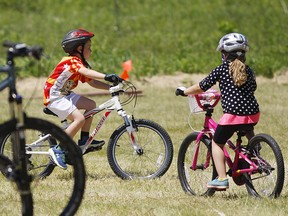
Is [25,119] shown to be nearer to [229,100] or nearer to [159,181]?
[229,100]

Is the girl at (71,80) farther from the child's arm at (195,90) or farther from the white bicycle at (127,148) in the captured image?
the child's arm at (195,90)

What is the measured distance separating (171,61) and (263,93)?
4.68m

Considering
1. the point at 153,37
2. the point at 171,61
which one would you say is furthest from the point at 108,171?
the point at 153,37

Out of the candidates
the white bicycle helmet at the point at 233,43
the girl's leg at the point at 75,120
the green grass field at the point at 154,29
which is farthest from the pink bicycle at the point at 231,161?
the green grass field at the point at 154,29

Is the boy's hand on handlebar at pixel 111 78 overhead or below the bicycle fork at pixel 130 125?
overhead

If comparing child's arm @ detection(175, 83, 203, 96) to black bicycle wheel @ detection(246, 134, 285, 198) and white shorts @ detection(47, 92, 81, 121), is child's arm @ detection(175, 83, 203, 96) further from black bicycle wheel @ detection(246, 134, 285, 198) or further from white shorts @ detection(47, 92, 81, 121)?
white shorts @ detection(47, 92, 81, 121)

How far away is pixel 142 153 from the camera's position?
997 cm

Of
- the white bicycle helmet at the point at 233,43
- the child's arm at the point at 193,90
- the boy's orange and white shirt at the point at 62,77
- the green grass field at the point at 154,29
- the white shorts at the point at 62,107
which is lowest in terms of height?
the green grass field at the point at 154,29

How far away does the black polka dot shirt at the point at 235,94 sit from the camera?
795cm

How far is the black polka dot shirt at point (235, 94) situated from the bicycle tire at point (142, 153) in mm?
1823

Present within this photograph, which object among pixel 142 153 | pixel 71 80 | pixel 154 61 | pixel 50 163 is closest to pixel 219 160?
pixel 142 153

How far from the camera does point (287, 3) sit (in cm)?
3169

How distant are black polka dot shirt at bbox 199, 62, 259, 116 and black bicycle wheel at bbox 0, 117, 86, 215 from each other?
1642 mm

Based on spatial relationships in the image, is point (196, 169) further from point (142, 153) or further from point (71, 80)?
point (71, 80)
